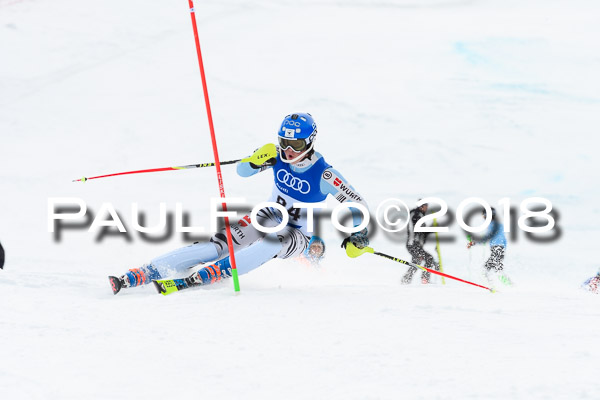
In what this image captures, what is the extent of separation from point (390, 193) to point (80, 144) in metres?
6.86

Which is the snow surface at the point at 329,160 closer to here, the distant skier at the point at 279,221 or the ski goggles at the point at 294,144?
the distant skier at the point at 279,221

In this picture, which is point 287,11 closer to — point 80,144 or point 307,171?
point 80,144

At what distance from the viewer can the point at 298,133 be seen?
5617mm

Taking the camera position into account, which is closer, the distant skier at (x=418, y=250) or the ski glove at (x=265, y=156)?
the ski glove at (x=265, y=156)

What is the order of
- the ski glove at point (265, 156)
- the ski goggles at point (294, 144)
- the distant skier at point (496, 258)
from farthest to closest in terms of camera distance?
the distant skier at point (496, 258) → the ski glove at point (265, 156) → the ski goggles at point (294, 144)

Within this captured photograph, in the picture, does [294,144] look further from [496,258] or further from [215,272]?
[496,258]

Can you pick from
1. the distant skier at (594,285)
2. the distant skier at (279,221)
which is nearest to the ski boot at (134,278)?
the distant skier at (279,221)

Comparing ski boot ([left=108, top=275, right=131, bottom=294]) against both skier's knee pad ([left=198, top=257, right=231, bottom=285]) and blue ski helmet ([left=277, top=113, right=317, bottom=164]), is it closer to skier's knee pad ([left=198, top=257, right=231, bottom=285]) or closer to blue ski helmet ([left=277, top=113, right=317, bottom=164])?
skier's knee pad ([left=198, top=257, right=231, bottom=285])

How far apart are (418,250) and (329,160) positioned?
662 centimetres

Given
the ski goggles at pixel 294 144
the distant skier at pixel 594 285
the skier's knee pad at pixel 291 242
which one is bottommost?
the distant skier at pixel 594 285

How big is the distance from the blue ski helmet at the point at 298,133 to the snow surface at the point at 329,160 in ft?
3.79

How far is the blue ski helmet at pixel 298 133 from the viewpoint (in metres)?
5.62

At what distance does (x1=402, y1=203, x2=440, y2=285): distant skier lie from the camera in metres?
7.99

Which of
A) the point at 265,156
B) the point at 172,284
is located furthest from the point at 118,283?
the point at 265,156
